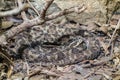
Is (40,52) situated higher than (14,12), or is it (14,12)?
(14,12)

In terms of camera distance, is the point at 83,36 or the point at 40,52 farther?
the point at 83,36

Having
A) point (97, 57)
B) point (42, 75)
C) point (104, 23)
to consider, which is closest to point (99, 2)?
point (104, 23)

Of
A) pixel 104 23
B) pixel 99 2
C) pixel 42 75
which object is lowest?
pixel 42 75

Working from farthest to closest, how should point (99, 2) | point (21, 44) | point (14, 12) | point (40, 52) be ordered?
1. point (99, 2)
2. point (21, 44)
3. point (40, 52)
4. point (14, 12)

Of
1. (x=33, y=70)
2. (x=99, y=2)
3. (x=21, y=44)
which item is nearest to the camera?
(x=33, y=70)

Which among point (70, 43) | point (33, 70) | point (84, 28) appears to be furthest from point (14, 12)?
point (84, 28)

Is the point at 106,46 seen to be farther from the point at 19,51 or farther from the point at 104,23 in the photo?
the point at 19,51
